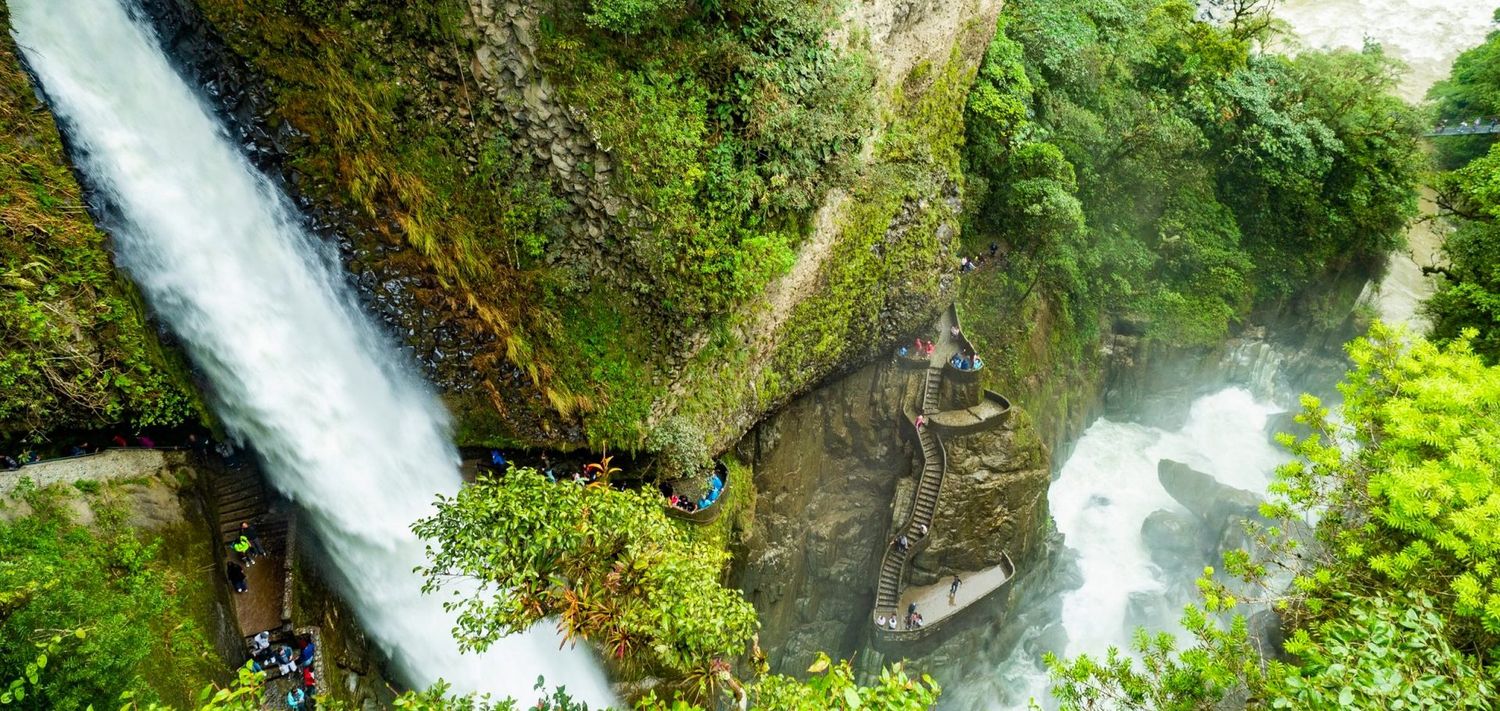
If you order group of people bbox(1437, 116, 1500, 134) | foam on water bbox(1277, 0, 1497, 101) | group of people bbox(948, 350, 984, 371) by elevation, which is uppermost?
foam on water bbox(1277, 0, 1497, 101)

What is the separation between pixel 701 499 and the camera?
1562cm

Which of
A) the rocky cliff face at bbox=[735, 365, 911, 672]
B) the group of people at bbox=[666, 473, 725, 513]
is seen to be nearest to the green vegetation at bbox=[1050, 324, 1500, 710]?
the group of people at bbox=[666, 473, 725, 513]

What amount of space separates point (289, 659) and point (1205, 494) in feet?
91.3

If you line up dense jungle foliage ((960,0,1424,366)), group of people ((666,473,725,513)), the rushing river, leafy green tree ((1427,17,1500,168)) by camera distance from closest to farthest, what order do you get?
group of people ((666,473,725,513))
dense jungle foliage ((960,0,1424,366))
the rushing river
leafy green tree ((1427,17,1500,168))

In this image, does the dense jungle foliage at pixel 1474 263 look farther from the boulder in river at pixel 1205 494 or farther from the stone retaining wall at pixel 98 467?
the stone retaining wall at pixel 98 467

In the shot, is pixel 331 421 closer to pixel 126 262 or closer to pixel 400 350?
pixel 400 350

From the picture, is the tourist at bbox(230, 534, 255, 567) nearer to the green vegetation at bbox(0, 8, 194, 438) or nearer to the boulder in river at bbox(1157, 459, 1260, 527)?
the green vegetation at bbox(0, 8, 194, 438)

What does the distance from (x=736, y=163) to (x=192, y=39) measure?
8934 mm

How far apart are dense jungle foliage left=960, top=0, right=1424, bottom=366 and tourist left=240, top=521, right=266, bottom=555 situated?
19.5 metres

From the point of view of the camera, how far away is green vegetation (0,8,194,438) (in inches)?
384

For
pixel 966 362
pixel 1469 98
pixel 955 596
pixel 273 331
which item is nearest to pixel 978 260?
pixel 966 362

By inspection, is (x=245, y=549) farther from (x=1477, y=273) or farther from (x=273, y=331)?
(x=1477, y=273)

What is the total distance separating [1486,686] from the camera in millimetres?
7344

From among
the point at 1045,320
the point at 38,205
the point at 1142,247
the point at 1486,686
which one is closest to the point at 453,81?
the point at 38,205
